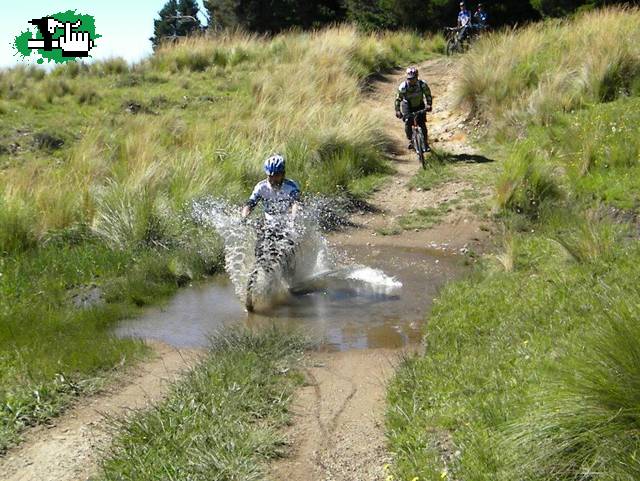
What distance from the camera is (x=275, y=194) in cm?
1009

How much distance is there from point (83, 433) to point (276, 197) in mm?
4563

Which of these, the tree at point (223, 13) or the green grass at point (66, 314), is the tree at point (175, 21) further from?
the green grass at point (66, 314)

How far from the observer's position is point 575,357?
4.71 metres

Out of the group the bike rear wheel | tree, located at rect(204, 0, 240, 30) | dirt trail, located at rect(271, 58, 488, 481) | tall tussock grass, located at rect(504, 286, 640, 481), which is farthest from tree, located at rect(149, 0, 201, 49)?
tall tussock grass, located at rect(504, 286, 640, 481)

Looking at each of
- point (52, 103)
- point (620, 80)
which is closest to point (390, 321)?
point (620, 80)

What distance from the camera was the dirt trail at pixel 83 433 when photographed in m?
5.56

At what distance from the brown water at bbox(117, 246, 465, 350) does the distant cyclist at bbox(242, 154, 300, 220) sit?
0.97 m

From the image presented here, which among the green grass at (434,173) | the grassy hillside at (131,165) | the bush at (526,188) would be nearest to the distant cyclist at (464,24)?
the grassy hillside at (131,165)

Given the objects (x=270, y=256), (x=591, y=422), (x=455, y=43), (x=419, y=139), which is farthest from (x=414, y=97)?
(x=591, y=422)

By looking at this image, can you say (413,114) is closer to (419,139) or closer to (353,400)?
(419,139)

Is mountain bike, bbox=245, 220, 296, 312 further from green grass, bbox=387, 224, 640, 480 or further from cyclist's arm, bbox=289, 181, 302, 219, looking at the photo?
green grass, bbox=387, 224, 640, 480

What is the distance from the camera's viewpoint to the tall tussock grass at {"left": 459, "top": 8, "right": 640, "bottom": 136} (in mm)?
15359

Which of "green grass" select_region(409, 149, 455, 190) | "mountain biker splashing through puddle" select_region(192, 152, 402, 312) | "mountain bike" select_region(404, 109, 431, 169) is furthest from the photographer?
"mountain bike" select_region(404, 109, 431, 169)

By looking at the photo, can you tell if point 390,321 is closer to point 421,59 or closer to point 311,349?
point 311,349
